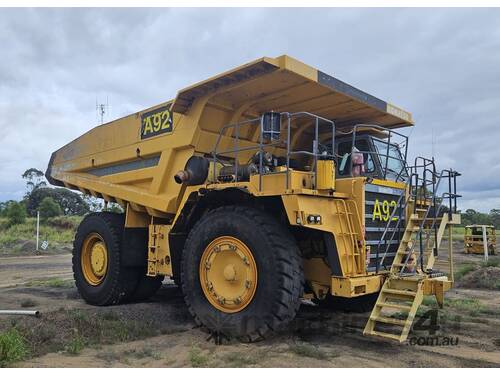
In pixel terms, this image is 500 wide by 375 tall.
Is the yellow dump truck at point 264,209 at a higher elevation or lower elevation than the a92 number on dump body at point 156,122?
lower

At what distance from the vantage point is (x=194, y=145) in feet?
22.2

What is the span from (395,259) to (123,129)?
498 centimetres

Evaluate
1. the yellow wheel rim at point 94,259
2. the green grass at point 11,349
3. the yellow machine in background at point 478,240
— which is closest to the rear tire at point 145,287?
the yellow wheel rim at point 94,259

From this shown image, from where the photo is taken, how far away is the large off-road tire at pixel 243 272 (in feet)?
16.8

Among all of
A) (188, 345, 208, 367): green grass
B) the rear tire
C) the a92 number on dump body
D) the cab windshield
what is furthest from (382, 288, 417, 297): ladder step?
the rear tire

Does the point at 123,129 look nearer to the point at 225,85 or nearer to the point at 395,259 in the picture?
the point at 225,85

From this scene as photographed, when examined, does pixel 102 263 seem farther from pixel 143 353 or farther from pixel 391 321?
pixel 391 321

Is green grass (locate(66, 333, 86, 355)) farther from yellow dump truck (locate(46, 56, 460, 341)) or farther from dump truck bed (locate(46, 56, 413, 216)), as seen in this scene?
dump truck bed (locate(46, 56, 413, 216))

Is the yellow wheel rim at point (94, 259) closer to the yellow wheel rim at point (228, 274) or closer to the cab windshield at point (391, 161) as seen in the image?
the yellow wheel rim at point (228, 274)

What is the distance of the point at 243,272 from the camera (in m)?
5.54

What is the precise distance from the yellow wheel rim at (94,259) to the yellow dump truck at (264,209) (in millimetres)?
28

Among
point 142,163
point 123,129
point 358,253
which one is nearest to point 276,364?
point 358,253

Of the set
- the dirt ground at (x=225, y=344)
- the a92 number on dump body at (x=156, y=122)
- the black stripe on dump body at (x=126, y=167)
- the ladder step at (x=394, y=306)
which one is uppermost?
the a92 number on dump body at (x=156, y=122)

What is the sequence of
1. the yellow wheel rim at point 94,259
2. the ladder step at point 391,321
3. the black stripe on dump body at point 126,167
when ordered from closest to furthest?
the ladder step at point 391,321, the black stripe on dump body at point 126,167, the yellow wheel rim at point 94,259
